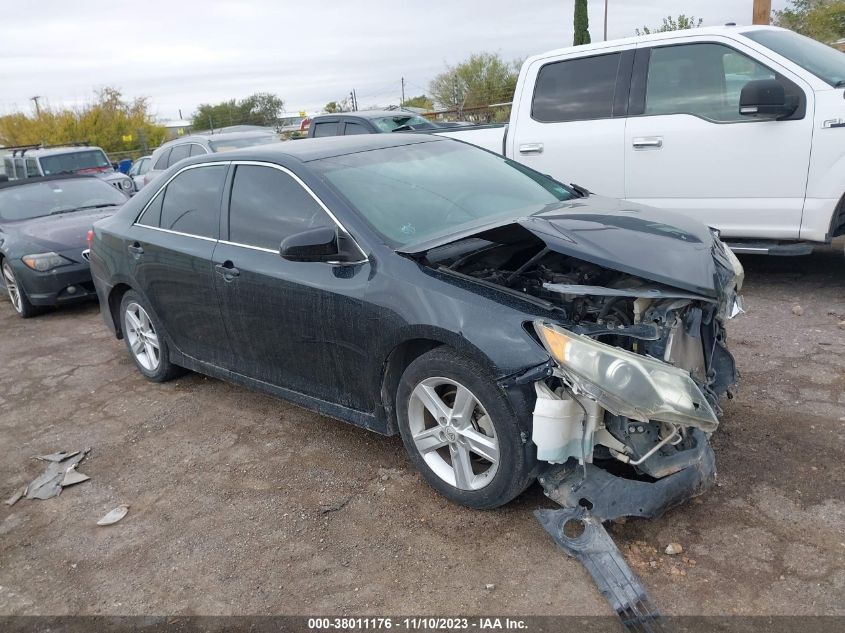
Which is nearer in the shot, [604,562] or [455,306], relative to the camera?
[604,562]

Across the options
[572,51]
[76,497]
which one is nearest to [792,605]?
[76,497]

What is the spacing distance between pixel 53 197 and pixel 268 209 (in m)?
6.18

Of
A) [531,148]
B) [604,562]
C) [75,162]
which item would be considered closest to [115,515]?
[604,562]

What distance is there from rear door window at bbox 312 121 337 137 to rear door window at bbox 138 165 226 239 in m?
5.57

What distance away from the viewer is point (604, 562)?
2.78 metres

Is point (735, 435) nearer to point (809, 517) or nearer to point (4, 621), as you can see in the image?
point (809, 517)

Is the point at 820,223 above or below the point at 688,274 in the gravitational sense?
below

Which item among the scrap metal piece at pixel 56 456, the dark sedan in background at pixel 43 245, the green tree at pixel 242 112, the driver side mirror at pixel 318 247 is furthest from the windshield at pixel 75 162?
the green tree at pixel 242 112

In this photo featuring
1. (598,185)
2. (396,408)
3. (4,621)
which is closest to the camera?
(4,621)

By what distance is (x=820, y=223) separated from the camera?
18.1ft

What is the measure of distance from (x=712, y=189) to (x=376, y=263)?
3668mm

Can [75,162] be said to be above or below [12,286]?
above

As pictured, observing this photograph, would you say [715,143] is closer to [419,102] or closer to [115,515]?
[115,515]

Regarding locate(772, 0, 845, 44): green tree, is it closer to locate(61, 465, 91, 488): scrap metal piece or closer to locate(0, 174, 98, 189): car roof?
locate(0, 174, 98, 189): car roof
